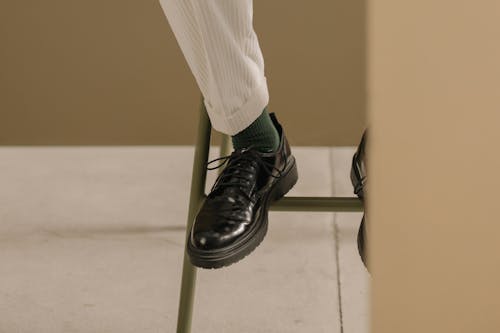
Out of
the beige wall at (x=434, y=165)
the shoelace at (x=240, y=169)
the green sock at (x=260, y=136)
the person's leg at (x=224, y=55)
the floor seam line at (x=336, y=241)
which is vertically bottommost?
the floor seam line at (x=336, y=241)

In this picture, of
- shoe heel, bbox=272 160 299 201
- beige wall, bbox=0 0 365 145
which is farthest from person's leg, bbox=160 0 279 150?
beige wall, bbox=0 0 365 145

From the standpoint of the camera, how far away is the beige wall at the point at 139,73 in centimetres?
207

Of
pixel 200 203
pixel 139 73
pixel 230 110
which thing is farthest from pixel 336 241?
pixel 139 73

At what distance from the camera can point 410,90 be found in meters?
0.22

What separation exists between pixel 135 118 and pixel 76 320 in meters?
0.99

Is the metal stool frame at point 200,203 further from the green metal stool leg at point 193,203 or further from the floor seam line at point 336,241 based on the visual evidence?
the floor seam line at point 336,241

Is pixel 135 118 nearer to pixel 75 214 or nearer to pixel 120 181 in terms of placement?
pixel 120 181

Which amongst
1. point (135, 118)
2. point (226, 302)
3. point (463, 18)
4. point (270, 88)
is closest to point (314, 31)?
point (270, 88)

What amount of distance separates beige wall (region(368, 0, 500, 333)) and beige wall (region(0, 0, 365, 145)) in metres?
1.85

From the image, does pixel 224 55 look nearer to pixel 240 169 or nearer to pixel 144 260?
→ pixel 240 169

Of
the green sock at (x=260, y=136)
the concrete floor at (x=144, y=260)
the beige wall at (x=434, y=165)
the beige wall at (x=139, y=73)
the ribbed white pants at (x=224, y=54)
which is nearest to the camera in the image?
the beige wall at (x=434, y=165)

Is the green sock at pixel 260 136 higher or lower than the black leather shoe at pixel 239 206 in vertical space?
higher

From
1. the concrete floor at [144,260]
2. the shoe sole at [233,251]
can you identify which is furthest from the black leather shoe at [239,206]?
the concrete floor at [144,260]

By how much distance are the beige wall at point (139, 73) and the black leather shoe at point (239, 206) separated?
95 cm
